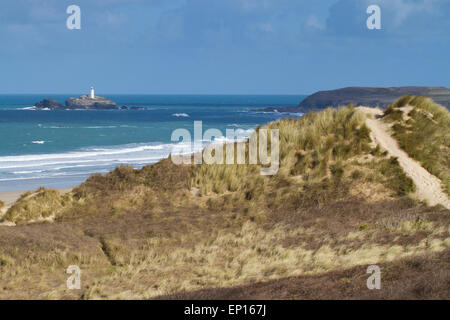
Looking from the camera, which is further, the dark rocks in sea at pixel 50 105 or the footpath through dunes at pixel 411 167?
the dark rocks in sea at pixel 50 105

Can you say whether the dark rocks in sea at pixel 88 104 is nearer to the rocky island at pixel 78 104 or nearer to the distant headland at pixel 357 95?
the rocky island at pixel 78 104

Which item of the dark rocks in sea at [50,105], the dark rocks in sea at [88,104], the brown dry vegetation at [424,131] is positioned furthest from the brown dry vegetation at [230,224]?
the dark rocks in sea at [50,105]

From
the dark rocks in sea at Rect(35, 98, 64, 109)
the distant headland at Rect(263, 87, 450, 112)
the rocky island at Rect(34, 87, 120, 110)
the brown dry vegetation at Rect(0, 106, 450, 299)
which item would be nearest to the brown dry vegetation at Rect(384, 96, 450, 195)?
the brown dry vegetation at Rect(0, 106, 450, 299)

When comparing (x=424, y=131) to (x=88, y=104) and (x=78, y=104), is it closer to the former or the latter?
(x=88, y=104)

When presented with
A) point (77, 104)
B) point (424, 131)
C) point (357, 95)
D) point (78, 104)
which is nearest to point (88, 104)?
point (78, 104)

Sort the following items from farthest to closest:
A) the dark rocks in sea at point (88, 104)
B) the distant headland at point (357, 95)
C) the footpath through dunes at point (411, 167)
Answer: the dark rocks in sea at point (88, 104)
the distant headland at point (357, 95)
the footpath through dunes at point (411, 167)
